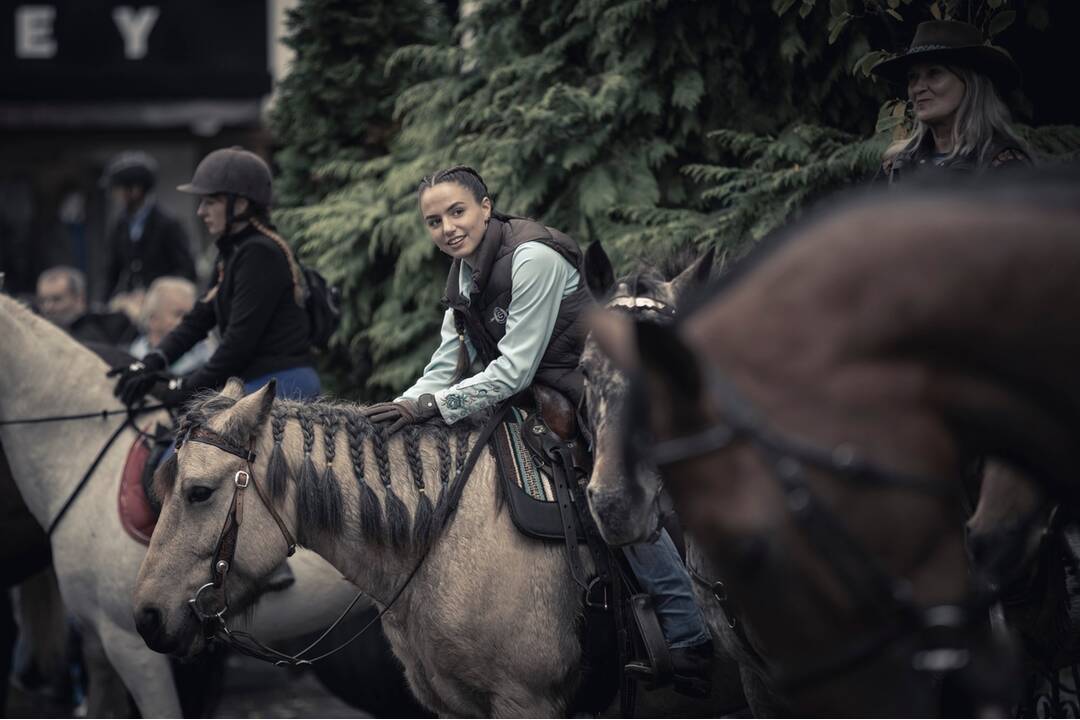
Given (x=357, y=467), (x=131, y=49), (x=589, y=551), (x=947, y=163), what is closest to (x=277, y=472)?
(x=357, y=467)

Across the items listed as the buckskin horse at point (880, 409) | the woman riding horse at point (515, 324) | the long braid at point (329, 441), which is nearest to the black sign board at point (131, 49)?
the woman riding horse at point (515, 324)

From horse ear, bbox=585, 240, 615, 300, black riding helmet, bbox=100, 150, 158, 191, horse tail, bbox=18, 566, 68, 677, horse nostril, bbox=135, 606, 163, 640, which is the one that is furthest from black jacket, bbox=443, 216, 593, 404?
black riding helmet, bbox=100, 150, 158, 191

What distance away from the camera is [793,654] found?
6.69 feet

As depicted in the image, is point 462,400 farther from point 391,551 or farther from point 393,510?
point 391,551

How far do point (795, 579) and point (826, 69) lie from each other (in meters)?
5.03

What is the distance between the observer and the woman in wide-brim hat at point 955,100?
14.4 feet

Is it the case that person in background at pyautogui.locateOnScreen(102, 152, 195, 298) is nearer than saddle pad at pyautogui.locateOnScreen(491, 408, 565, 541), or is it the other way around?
saddle pad at pyautogui.locateOnScreen(491, 408, 565, 541)

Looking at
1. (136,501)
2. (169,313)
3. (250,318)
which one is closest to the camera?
(136,501)

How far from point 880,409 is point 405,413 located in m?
2.87

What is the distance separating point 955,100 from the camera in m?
4.52

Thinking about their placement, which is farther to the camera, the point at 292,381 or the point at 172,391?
the point at 172,391

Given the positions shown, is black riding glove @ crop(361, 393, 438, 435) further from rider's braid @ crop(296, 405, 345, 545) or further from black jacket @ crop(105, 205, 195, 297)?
black jacket @ crop(105, 205, 195, 297)

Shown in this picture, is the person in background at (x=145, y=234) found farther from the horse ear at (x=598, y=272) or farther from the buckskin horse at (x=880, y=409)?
the buckskin horse at (x=880, y=409)

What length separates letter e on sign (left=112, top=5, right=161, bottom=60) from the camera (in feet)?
60.7
